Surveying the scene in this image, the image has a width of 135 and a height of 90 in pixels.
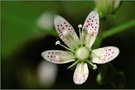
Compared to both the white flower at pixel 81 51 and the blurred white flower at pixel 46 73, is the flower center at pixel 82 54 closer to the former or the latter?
the white flower at pixel 81 51

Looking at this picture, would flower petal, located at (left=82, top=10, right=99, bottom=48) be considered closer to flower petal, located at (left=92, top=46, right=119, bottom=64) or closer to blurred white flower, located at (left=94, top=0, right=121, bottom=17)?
flower petal, located at (left=92, top=46, right=119, bottom=64)

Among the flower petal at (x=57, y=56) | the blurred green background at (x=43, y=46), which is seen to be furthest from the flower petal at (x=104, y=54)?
the blurred green background at (x=43, y=46)

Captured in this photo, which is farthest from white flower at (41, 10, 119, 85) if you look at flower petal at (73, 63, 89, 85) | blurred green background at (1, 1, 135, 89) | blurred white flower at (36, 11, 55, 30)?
blurred white flower at (36, 11, 55, 30)

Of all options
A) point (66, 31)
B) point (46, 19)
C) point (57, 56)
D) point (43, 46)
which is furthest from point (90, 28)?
point (46, 19)

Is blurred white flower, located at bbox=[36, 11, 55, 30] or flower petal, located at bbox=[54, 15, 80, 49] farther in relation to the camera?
blurred white flower, located at bbox=[36, 11, 55, 30]

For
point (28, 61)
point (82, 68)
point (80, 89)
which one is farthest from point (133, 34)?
point (82, 68)
